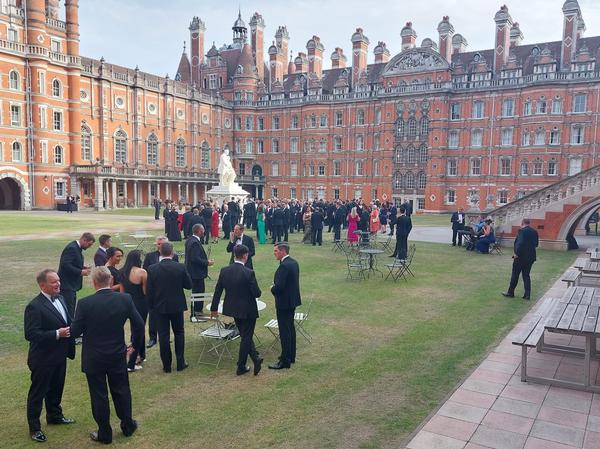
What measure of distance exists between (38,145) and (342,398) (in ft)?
154

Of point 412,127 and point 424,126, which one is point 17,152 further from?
point 424,126

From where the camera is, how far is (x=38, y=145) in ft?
146

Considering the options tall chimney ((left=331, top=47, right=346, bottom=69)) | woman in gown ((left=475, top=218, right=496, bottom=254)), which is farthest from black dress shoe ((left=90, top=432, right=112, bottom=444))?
tall chimney ((left=331, top=47, right=346, bottom=69))

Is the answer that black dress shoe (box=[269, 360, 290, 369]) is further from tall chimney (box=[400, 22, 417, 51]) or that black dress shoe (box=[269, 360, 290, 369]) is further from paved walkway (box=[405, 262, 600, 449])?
tall chimney (box=[400, 22, 417, 51])

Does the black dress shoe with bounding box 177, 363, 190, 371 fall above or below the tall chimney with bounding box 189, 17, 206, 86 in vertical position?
below

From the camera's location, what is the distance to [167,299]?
6883mm

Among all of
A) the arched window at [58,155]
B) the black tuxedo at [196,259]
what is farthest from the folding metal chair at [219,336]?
the arched window at [58,155]

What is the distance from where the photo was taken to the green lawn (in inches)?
208

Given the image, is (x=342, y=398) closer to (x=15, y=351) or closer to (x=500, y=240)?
(x=15, y=351)

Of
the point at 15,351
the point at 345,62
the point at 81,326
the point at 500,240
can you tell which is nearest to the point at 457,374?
the point at 81,326

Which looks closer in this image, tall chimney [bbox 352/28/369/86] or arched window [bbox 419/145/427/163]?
arched window [bbox 419/145/427/163]

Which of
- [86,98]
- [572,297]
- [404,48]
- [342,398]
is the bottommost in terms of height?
[342,398]

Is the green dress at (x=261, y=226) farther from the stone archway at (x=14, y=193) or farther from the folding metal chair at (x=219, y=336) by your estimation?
the stone archway at (x=14, y=193)

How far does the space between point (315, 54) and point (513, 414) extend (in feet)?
211
